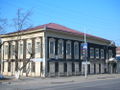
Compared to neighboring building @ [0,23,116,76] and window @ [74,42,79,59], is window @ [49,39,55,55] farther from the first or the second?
window @ [74,42,79,59]

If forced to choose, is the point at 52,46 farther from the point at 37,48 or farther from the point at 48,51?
the point at 37,48

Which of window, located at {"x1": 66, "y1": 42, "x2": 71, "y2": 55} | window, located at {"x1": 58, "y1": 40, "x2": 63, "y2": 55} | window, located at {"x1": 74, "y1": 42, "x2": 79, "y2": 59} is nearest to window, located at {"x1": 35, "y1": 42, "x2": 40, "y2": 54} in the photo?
window, located at {"x1": 58, "y1": 40, "x2": 63, "y2": 55}

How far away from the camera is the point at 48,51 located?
1674 inches

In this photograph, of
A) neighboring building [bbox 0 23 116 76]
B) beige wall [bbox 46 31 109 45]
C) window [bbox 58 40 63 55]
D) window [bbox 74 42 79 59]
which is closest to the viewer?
neighboring building [bbox 0 23 116 76]

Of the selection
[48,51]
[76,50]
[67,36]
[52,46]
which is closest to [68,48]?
[67,36]

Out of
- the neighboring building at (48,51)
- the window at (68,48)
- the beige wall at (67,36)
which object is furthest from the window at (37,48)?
the window at (68,48)

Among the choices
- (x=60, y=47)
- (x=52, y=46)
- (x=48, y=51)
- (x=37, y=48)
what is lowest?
(x=48, y=51)

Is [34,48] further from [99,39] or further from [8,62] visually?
[99,39]

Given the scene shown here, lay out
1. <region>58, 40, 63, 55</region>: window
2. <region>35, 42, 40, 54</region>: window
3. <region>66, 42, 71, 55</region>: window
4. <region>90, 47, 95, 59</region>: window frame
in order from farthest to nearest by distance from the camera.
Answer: <region>90, 47, 95, 59</region>: window frame
<region>66, 42, 71, 55</region>: window
<region>58, 40, 63, 55</region>: window
<region>35, 42, 40, 54</region>: window

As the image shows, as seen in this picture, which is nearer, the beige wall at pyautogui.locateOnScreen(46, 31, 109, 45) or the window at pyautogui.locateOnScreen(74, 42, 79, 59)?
the beige wall at pyautogui.locateOnScreen(46, 31, 109, 45)

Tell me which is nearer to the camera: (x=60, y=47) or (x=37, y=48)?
(x=37, y=48)

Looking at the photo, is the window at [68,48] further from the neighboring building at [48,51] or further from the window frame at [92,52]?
the window frame at [92,52]

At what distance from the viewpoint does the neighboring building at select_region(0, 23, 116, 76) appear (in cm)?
4247

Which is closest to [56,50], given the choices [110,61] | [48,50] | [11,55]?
[48,50]
